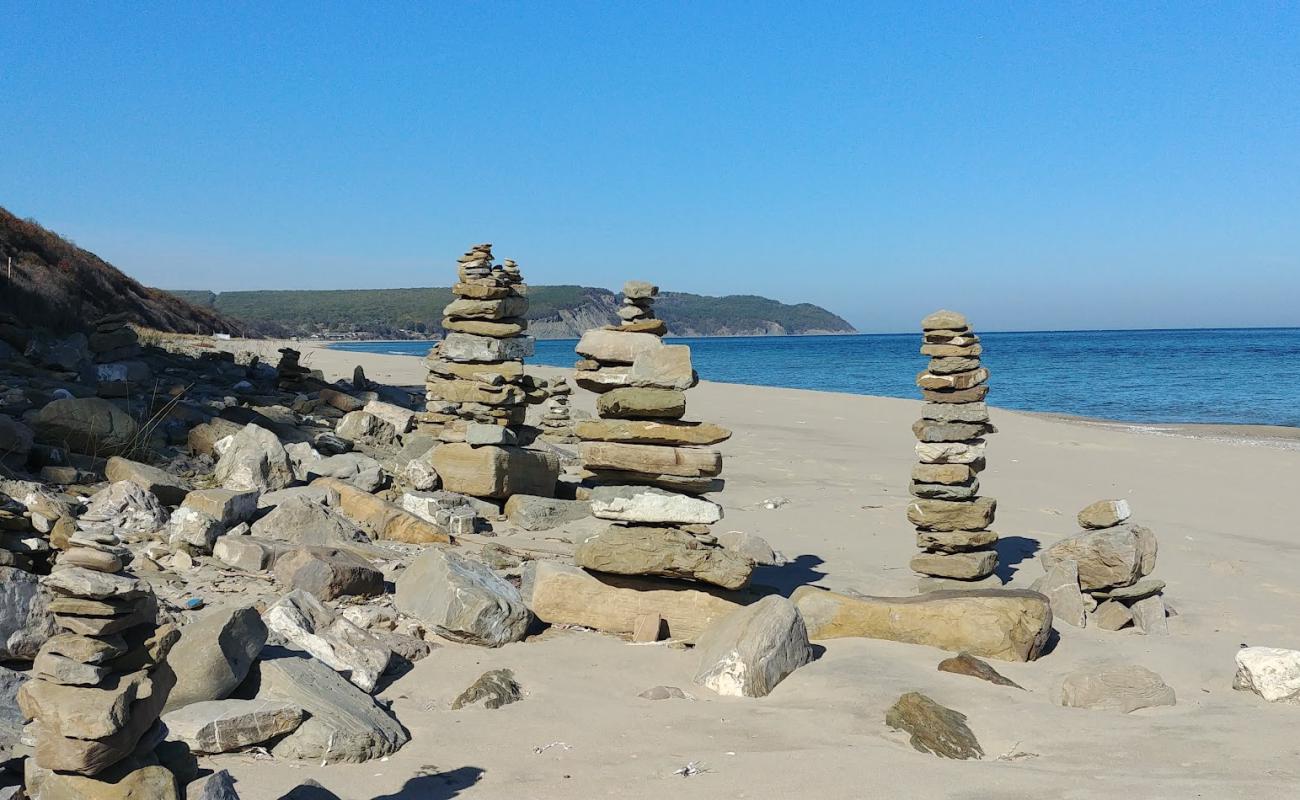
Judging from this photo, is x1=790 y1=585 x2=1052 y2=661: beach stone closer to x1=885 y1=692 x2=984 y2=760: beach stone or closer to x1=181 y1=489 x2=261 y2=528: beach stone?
x1=885 y1=692 x2=984 y2=760: beach stone

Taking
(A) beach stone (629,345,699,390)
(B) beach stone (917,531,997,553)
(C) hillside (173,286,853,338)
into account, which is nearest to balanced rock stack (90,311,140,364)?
(A) beach stone (629,345,699,390)

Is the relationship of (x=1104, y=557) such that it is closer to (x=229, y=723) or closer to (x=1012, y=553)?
(x=1012, y=553)

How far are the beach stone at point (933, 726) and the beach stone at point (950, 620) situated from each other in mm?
1608

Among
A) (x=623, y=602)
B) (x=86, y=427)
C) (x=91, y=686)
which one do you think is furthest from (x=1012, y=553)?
(x=86, y=427)

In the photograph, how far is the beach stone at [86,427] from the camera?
10.6 m

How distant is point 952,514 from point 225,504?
6.73m

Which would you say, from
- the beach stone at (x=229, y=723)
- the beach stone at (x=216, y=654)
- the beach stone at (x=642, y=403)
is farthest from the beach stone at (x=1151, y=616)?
the beach stone at (x=216, y=654)

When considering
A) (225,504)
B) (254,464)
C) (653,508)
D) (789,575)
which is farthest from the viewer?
(254,464)

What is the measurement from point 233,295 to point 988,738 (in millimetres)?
182709

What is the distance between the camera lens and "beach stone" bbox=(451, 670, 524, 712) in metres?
6.33

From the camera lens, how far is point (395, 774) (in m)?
5.25

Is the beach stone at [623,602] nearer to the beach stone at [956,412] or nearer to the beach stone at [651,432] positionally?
the beach stone at [651,432]

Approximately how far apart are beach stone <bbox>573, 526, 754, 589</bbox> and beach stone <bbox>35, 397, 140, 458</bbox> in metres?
5.90

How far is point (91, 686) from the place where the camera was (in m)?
3.99
